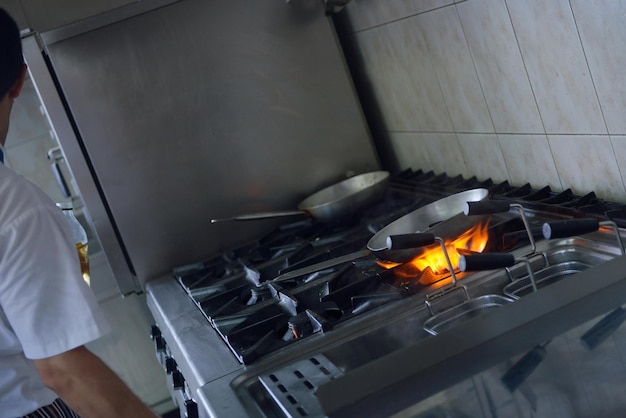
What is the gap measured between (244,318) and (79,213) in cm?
162

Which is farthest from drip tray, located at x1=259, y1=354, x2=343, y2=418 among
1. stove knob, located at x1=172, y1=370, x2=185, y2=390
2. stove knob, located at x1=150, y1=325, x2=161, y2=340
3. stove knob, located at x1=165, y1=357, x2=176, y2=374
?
stove knob, located at x1=150, y1=325, x2=161, y2=340

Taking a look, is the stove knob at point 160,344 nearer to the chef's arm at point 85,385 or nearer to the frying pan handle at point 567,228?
the chef's arm at point 85,385

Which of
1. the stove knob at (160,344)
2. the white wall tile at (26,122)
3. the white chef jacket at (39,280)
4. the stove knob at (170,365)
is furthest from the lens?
the white wall tile at (26,122)

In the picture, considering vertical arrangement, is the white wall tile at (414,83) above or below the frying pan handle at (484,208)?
above

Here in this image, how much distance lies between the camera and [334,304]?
124cm

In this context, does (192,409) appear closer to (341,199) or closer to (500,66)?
(341,199)

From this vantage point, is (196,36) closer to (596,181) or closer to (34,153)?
(596,181)

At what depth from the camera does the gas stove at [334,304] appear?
105 cm

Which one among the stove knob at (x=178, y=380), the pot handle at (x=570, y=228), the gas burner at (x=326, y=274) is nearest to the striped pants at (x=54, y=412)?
the stove knob at (x=178, y=380)

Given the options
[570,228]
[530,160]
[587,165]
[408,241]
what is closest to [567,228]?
[570,228]

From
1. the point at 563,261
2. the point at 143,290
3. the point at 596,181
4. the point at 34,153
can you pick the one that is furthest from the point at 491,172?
the point at 34,153

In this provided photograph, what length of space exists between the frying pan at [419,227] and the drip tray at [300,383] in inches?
9.8

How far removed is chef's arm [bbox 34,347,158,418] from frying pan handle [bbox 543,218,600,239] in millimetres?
620

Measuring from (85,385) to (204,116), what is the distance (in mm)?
998
